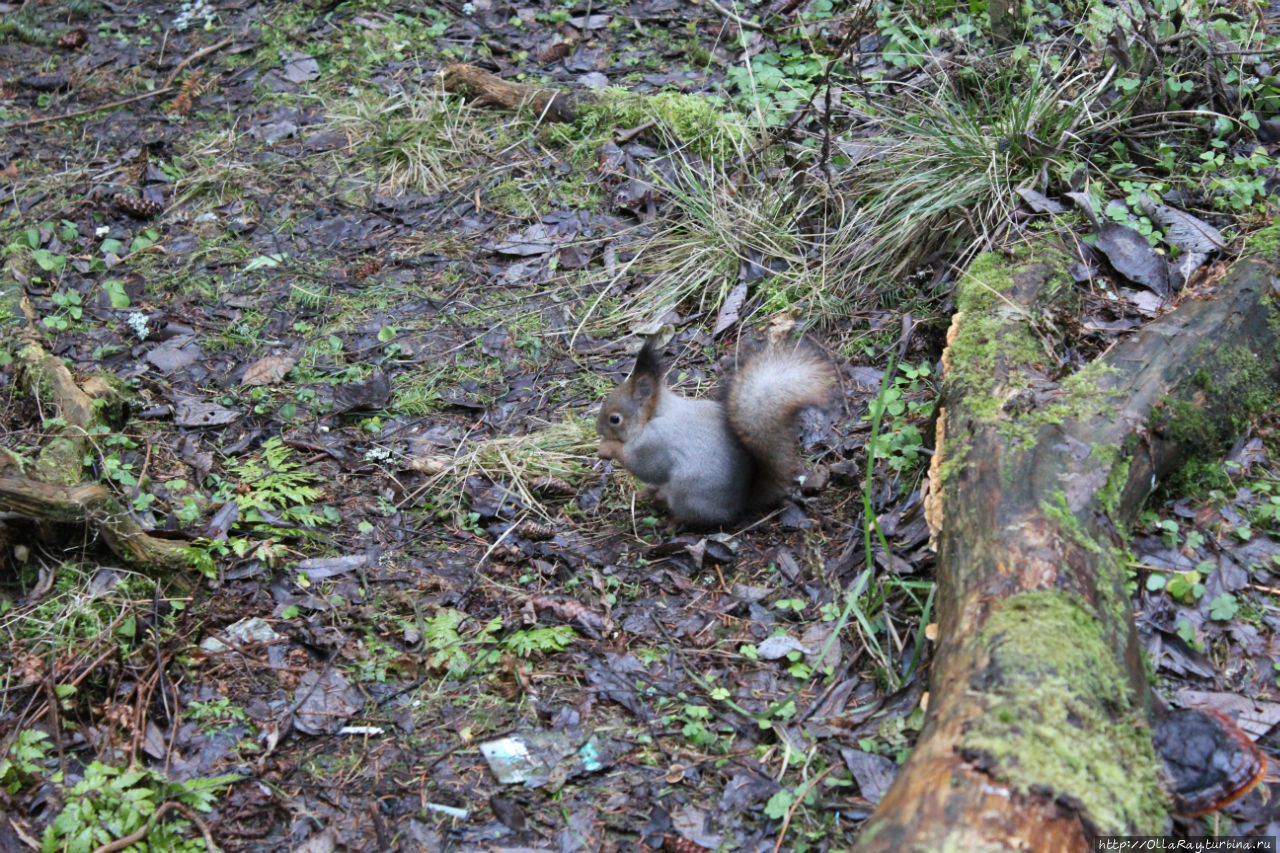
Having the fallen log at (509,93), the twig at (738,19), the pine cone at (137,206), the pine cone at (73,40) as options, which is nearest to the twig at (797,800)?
the fallen log at (509,93)

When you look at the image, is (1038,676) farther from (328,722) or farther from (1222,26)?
(1222,26)

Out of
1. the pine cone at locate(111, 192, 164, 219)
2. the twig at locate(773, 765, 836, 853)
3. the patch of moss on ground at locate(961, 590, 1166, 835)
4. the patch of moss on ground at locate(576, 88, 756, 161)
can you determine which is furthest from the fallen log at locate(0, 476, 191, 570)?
the patch of moss on ground at locate(576, 88, 756, 161)

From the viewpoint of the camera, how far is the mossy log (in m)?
2.01

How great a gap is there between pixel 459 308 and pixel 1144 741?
3.84m

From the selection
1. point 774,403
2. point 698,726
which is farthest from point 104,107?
point 698,726

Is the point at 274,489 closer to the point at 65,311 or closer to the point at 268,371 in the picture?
the point at 268,371

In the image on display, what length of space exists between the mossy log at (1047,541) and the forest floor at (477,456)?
268 mm

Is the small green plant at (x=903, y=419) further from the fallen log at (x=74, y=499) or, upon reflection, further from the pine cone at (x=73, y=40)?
the pine cone at (x=73, y=40)

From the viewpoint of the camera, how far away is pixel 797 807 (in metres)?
2.66

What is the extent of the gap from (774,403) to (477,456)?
4.26ft

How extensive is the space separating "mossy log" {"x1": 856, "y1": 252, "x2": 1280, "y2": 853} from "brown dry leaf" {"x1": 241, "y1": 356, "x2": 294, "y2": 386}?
3.00 meters

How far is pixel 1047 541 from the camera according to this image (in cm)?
264

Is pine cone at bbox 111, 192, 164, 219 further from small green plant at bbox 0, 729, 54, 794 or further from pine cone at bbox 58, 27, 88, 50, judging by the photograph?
small green plant at bbox 0, 729, 54, 794

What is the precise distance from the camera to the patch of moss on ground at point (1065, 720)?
6.66ft
